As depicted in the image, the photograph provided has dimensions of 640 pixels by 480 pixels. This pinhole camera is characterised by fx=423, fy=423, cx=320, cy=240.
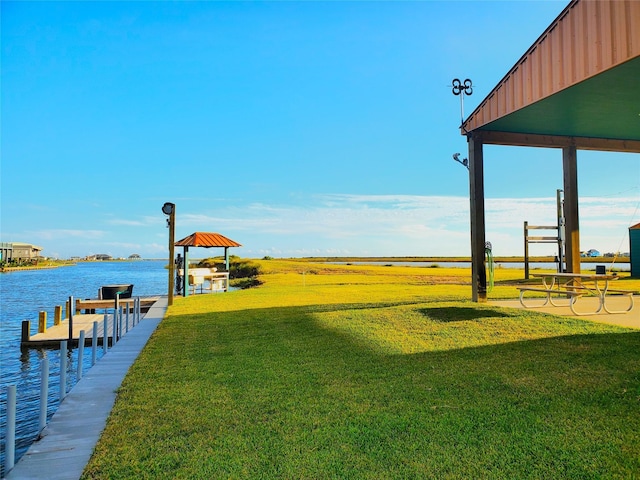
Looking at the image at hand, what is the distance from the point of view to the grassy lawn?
243 centimetres

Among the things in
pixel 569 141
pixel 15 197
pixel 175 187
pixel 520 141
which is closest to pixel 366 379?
pixel 520 141

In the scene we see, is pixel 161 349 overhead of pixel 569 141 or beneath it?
beneath

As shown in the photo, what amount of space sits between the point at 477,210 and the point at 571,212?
2745 millimetres

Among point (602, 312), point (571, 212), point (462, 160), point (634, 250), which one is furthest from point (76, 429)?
point (634, 250)

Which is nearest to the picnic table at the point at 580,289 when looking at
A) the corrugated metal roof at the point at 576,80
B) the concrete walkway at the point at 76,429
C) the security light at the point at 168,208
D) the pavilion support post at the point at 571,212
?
the pavilion support post at the point at 571,212

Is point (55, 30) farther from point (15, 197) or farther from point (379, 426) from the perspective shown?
point (15, 197)

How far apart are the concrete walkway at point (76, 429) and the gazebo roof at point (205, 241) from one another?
1058cm

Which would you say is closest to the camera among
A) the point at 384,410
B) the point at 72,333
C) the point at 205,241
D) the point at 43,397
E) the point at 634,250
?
the point at 384,410

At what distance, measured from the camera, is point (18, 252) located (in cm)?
8525

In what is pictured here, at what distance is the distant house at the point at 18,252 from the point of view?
7844 cm

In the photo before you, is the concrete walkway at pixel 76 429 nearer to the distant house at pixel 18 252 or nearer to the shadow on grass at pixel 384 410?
the shadow on grass at pixel 384 410

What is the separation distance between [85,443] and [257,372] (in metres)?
1.83

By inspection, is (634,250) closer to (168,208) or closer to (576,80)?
(576,80)

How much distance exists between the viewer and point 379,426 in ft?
9.60
